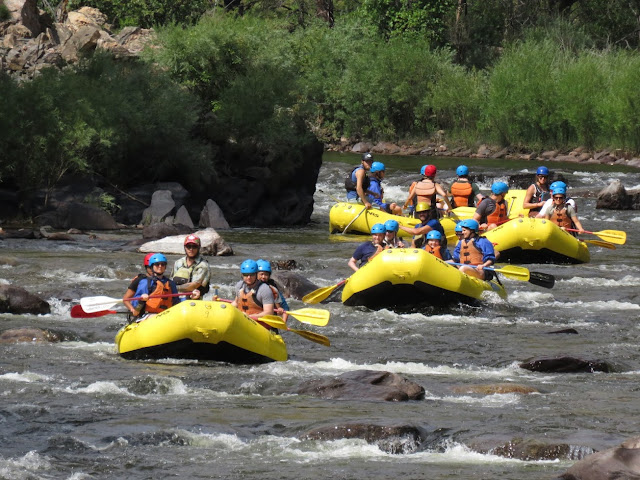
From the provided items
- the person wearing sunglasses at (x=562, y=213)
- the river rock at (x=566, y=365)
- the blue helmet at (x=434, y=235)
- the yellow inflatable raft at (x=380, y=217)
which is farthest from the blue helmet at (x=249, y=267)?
the yellow inflatable raft at (x=380, y=217)

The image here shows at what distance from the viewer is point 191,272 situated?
10.8 meters

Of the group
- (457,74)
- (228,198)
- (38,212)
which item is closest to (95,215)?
(38,212)

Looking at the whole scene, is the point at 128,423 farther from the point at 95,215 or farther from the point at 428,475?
the point at 95,215

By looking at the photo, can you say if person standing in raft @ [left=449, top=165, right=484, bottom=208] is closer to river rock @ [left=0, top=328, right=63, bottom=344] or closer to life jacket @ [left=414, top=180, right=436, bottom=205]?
life jacket @ [left=414, top=180, right=436, bottom=205]

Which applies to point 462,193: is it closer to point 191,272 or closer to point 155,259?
point 191,272

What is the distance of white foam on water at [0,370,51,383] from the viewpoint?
915cm

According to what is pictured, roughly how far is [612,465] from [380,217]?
531 inches

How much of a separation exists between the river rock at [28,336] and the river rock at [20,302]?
4.61 ft

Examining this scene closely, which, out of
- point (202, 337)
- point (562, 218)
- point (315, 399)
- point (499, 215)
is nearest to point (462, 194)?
point (499, 215)

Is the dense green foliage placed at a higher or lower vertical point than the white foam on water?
higher

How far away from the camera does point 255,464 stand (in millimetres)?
7059

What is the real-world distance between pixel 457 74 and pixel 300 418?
35670 mm

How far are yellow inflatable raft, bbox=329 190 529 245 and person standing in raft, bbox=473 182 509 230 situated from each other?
84cm

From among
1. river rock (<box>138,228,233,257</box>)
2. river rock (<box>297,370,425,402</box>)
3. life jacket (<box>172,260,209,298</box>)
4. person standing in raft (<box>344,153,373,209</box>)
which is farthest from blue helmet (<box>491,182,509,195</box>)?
river rock (<box>297,370,425,402</box>)
